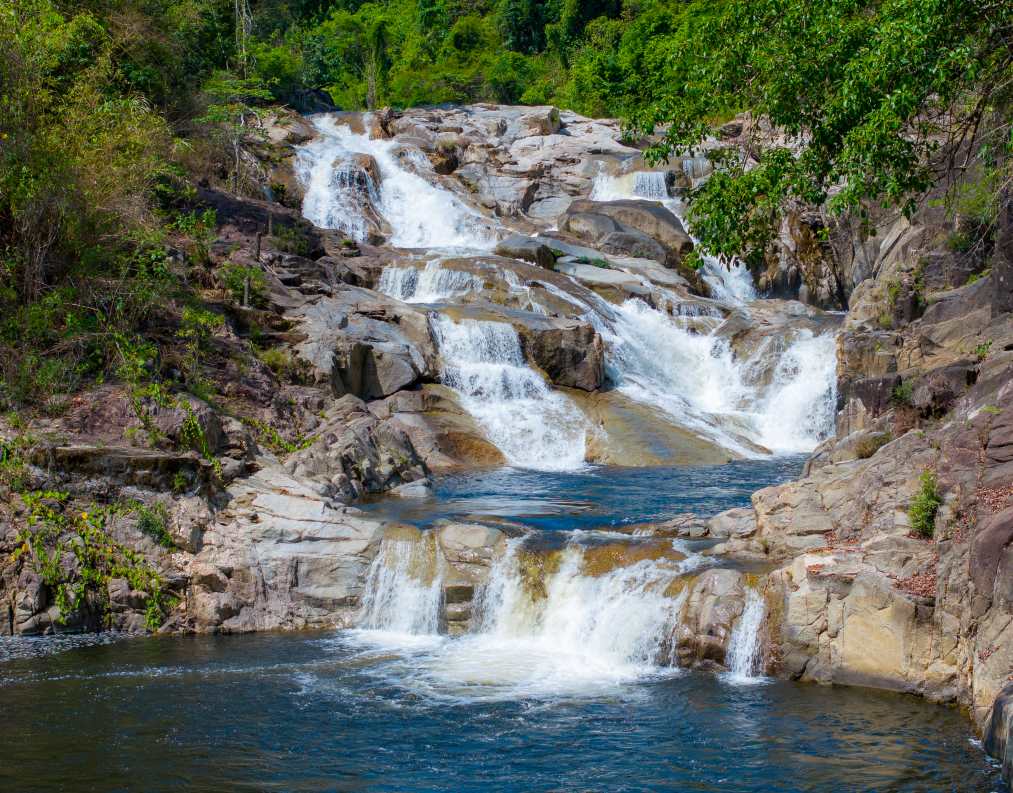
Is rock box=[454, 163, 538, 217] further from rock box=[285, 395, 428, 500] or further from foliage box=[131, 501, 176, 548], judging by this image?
foliage box=[131, 501, 176, 548]

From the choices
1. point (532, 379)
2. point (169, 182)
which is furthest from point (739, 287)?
point (169, 182)

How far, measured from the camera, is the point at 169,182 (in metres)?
23.8

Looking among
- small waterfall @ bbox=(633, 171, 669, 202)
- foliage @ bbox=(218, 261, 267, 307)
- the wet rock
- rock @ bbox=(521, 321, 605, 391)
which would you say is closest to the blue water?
foliage @ bbox=(218, 261, 267, 307)

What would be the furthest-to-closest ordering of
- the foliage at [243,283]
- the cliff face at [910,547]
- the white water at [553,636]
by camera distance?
the foliage at [243,283] → the white water at [553,636] → the cliff face at [910,547]

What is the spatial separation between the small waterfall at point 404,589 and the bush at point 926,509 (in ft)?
18.7

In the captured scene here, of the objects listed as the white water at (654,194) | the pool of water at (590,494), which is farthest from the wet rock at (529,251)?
the pool of water at (590,494)

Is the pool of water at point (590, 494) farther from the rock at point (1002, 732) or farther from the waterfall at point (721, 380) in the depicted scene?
the rock at point (1002, 732)

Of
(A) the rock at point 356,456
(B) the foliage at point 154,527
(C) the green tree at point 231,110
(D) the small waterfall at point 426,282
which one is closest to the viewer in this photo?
(B) the foliage at point 154,527

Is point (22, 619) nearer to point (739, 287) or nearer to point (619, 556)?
point (619, 556)

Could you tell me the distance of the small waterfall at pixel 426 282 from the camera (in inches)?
1049

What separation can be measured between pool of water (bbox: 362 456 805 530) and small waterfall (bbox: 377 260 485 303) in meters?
7.75

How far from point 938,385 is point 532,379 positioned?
10584mm

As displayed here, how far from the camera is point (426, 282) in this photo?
2700cm

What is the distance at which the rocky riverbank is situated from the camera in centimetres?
1054
